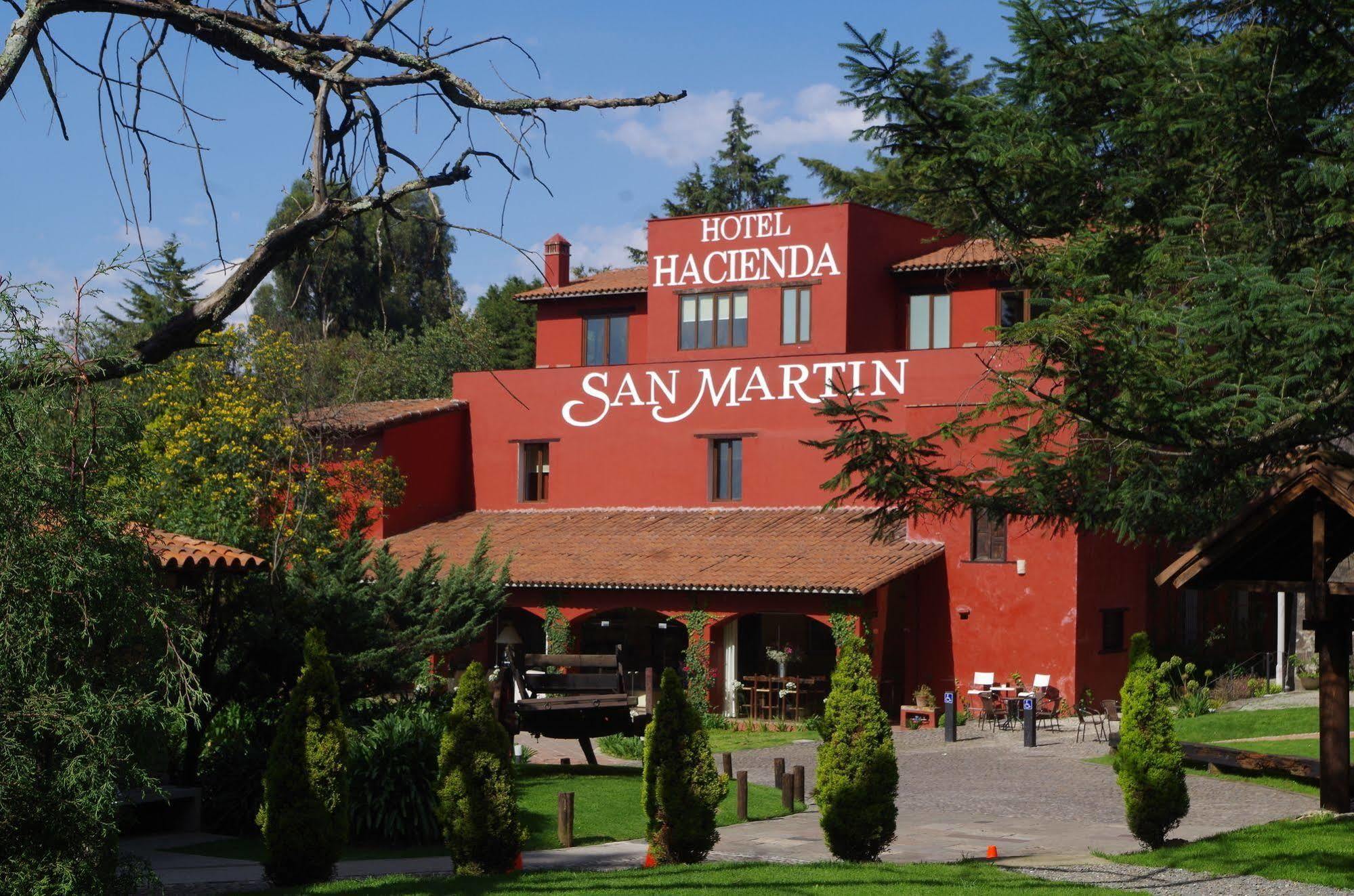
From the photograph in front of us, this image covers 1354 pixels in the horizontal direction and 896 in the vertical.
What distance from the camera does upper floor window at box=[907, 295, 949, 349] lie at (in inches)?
1437

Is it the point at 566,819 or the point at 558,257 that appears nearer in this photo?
the point at 566,819

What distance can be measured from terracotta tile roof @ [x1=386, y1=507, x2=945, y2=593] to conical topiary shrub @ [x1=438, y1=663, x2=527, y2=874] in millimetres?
14372

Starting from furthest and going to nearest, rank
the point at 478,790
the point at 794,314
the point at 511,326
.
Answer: the point at 511,326, the point at 794,314, the point at 478,790

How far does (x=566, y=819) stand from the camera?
15000 millimetres

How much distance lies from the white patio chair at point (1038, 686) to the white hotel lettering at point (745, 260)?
1144cm

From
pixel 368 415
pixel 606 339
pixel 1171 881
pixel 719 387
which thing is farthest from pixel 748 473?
pixel 1171 881

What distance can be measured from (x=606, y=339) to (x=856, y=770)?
2898 centimetres

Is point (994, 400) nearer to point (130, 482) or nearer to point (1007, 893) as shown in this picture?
point (1007, 893)

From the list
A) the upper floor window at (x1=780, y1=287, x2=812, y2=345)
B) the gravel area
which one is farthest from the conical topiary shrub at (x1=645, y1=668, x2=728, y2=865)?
the upper floor window at (x1=780, y1=287, x2=812, y2=345)

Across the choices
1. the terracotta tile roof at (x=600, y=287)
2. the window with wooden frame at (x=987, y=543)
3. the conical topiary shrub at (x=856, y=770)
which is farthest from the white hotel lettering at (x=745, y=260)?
the conical topiary shrub at (x=856, y=770)

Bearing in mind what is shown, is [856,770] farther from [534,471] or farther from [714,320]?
[534,471]

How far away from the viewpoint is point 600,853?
1452 cm

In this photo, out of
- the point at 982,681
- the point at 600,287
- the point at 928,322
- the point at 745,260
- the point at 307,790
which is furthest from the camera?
the point at 600,287

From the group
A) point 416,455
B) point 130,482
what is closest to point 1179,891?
point 130,482
